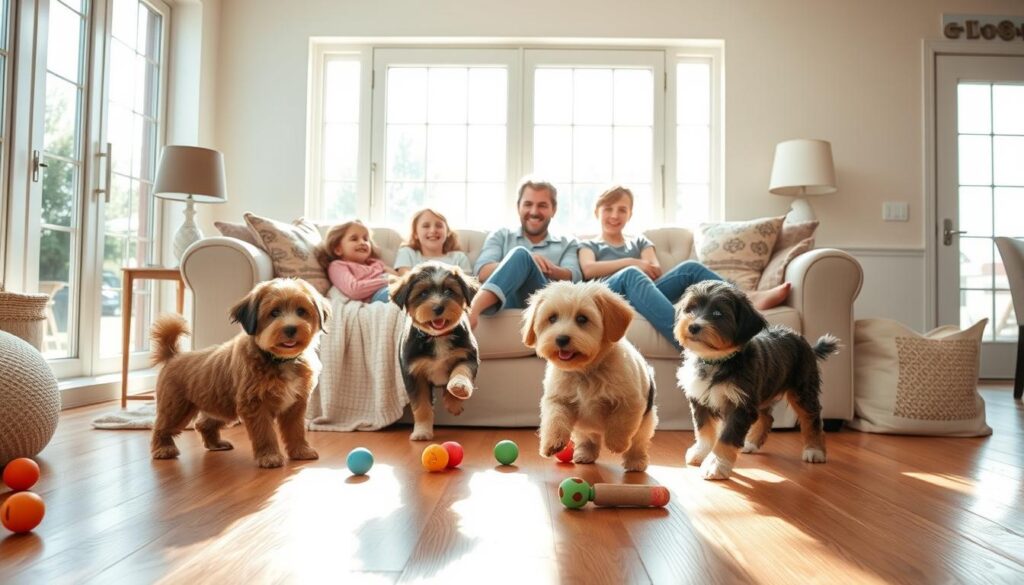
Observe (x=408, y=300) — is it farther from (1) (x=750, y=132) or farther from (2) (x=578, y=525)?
(1) (x=750, y=132)

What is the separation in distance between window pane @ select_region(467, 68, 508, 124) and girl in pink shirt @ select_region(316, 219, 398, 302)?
6.60 feet

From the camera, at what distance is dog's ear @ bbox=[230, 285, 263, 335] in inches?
90.7

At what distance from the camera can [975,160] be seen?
569 centimetres

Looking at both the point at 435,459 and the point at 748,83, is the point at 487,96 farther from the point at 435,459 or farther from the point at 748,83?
the point at 435,459

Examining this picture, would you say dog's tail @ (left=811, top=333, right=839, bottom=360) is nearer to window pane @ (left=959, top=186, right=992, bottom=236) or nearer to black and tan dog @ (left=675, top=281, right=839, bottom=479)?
black and tan dog @ (left=675, top=281, right=839, bottom=479)

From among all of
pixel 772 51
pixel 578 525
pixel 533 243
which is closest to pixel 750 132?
pixel 772 51

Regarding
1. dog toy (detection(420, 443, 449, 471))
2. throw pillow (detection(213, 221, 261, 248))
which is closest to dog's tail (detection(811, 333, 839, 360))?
dog toy (detection(420, 443, 449, 471))

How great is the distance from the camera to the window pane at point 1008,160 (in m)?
5.75

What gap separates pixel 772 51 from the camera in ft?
17.8

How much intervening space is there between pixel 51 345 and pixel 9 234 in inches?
28.9

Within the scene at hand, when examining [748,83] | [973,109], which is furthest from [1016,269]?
[748,83]

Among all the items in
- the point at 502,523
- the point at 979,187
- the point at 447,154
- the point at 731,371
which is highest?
the point at 447,154

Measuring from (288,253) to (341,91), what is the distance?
2.45 metres

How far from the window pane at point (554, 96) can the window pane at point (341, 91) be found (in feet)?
4.74
